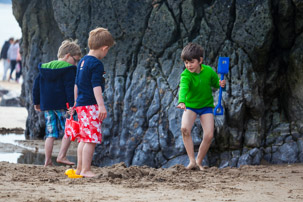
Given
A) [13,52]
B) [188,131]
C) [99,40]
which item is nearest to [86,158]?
[99,40]

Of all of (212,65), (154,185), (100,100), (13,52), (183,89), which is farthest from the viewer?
(13,52)

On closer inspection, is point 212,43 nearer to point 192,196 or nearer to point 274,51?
point 274,51

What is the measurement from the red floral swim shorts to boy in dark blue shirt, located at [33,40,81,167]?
1.35m

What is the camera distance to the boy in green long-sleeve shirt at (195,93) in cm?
682

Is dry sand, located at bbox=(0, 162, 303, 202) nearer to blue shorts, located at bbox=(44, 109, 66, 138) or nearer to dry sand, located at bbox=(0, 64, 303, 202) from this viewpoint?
dry sand, located at bbox=(0, 64, 303, 202)

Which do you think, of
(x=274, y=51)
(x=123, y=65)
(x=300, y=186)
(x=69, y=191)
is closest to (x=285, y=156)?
(x=274, y=51)

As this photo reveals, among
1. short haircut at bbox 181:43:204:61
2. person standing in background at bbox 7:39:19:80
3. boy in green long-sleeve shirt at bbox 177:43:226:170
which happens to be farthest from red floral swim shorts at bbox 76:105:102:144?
person standing in background at bbox 7:39:19:80

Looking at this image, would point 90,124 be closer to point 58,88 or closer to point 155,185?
point 155,185

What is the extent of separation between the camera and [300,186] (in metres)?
5.75

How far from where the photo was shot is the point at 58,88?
7418mm

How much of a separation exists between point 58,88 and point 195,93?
73.3 inches

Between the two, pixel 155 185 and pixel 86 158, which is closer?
pixel 155 185

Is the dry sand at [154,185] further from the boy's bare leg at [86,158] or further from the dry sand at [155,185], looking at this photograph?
the boy's bare leg at [86,158]

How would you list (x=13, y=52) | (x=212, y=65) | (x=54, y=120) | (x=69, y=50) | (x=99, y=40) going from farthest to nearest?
(x=13, y=52), (x=212, y=65), (x=54, y=120), (x=69, y=50), (x=99, y=40)
